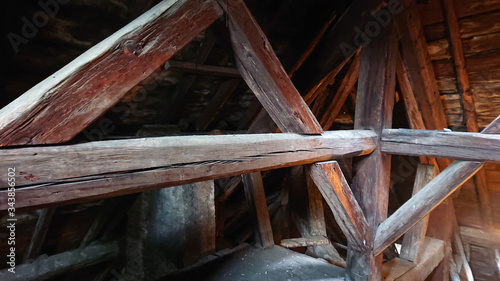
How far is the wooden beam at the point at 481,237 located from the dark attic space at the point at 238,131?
0.06 feet

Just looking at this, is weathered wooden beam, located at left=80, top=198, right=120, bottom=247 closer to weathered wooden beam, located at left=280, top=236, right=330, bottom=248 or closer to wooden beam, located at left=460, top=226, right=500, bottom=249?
weathered wooden beam, located at left=280, top=236, right=330, bottom=248

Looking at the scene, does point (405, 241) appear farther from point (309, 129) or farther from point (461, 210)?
point (309, 129)

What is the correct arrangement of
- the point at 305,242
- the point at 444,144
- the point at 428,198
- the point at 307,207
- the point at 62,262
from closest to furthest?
the point at 444,144 → the point at 428,198 → the point at 305,242 → the point at 62,262 → the point at 307,207

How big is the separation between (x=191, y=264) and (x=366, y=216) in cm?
174

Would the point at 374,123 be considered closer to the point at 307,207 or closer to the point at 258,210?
the point at 258,210

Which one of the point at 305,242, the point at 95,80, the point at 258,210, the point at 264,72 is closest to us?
the point at 95,80

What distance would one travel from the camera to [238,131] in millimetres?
3529

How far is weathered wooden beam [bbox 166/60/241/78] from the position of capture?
2.28 meters

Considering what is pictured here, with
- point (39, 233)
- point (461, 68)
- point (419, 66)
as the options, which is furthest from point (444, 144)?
point (39, 233)

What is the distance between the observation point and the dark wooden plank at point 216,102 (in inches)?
110

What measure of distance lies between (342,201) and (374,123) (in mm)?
736

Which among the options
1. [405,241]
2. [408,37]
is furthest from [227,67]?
[405,241]

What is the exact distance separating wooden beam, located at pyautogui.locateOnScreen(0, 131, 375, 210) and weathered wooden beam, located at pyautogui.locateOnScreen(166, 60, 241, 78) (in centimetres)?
110

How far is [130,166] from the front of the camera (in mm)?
1069
